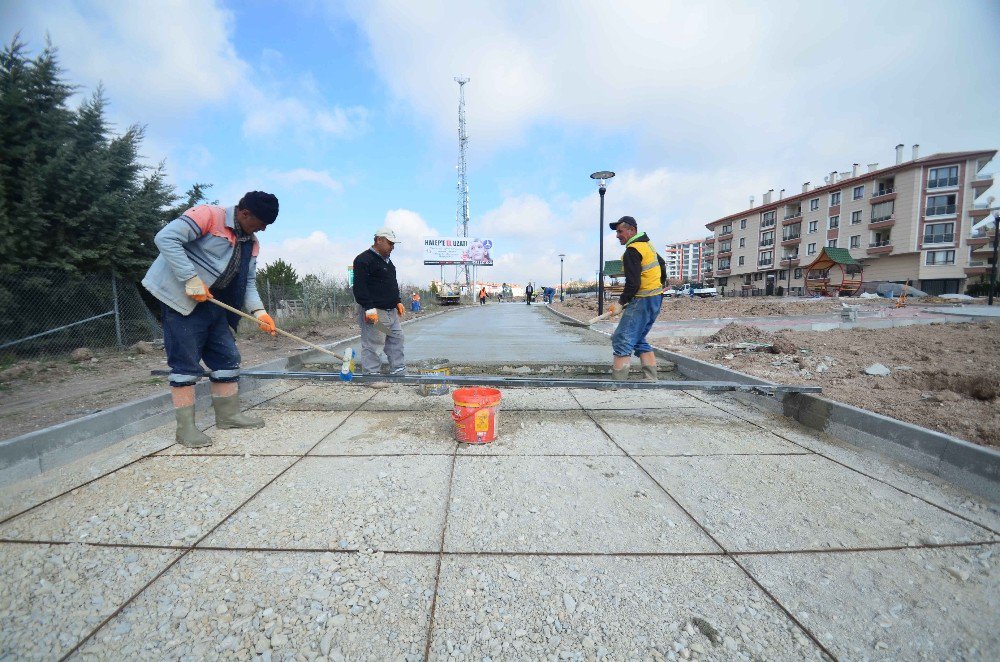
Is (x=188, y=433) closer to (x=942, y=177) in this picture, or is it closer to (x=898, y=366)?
(x=898, y=366)

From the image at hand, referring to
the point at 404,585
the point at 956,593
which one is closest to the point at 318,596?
the point at 404,585

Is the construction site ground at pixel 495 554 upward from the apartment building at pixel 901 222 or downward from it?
downward

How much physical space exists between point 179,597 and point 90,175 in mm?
8457

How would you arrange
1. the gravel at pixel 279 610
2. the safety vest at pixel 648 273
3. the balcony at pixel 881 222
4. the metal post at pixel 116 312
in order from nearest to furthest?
the gravel at pixel 279 610
the safety vest at pixel 648 273
the metal post at pixel 116 312
the balcony at pixel 881 222

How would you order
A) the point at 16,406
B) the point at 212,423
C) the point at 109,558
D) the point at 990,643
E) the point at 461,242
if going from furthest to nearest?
the point at 461,242 → the point at 16,406 → the point at 212,423 → the point at 109,558 → the point at 990,643

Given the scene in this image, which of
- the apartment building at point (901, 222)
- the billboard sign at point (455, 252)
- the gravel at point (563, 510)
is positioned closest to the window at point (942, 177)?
the apartment building at point (901, 222)

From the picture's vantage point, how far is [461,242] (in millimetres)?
47281

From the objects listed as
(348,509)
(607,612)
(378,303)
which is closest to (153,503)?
(348,509)

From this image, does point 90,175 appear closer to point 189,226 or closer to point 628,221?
point 189,226

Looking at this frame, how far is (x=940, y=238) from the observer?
1490 inches

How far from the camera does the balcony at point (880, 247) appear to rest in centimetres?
3985

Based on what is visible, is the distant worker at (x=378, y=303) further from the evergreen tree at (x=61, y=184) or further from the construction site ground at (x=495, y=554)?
the evergreen tree at (x=61, y=184)

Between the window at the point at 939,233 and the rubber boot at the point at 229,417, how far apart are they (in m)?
53.6

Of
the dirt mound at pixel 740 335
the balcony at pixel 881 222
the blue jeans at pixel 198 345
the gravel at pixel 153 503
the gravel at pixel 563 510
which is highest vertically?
the balcony at pixel 881 222
